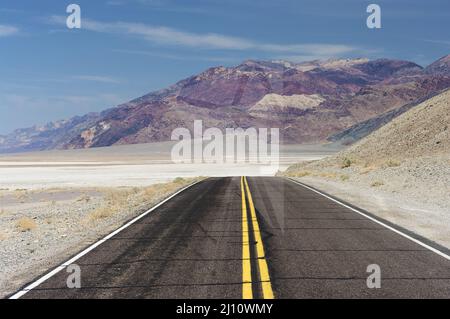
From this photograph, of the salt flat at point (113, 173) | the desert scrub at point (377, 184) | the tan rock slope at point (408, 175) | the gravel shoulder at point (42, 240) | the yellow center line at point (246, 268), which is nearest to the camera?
the yellow center line at point (246, 268)

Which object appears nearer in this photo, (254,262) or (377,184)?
(254,262)

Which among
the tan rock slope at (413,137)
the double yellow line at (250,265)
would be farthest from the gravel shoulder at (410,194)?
the tan rock slope at (413,137)

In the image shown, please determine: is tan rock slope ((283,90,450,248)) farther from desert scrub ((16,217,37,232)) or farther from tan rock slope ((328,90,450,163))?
desert scrub ((16,217,37,232))

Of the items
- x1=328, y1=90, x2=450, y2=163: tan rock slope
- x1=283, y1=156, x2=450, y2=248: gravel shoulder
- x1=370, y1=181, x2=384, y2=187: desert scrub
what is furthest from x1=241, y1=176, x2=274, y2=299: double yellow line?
x1=328, y1=90, x2=450, y2=163: tan rock slope

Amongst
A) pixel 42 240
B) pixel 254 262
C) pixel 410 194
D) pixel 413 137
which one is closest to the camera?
pixel 254 262

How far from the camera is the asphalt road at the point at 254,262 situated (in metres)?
7.67

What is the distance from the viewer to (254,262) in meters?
9.42

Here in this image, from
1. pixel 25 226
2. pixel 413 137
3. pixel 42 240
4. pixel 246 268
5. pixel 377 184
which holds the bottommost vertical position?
pixel 25 226

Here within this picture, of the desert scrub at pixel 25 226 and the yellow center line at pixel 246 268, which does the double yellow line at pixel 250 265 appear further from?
the desert scrub at pixel 25 226

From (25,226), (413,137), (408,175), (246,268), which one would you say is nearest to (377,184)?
(408,175)

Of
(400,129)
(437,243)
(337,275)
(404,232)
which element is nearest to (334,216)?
(404,232)

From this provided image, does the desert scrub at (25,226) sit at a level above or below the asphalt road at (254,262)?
below

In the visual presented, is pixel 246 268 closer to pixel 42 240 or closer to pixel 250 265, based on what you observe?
pixel 250 265
